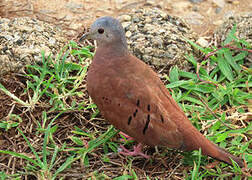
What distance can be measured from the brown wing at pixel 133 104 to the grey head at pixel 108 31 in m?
0.22

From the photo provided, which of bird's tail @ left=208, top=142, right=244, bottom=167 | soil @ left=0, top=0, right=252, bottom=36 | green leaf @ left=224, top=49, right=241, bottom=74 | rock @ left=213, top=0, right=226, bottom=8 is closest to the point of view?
bird's tail @ left=208, top=142, right=244, bottom=167

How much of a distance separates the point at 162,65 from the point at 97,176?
5.38 ft

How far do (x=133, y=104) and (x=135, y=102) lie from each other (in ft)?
0.08

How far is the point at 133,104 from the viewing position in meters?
2.67

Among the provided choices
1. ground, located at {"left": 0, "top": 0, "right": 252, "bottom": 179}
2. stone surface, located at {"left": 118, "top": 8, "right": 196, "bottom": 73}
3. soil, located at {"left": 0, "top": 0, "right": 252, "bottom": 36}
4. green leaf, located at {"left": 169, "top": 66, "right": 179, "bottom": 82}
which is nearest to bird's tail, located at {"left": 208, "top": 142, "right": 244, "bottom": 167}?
ground, located at {"left": 0, "top": 0, "right": 252, "bottom": 179}

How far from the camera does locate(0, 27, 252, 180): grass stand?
2857 mm

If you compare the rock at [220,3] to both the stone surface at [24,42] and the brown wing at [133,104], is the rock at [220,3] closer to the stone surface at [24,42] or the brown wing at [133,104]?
the stone surface at [24,42]

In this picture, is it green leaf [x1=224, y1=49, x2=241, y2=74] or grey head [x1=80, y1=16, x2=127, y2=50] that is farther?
green leaf [x1=224, y1=49, x2=241, y2=74]

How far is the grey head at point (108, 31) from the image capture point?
111 inches

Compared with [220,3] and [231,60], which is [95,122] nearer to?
[231,60]

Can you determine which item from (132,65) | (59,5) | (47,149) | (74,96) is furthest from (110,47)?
(59,5)

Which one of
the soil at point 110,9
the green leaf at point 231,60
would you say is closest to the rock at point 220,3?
the soil at point 110,9

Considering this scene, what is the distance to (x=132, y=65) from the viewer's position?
9.19 feet

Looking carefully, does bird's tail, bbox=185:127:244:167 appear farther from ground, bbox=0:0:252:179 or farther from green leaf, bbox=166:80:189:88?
green leaf, bbox=166:80:189:88
